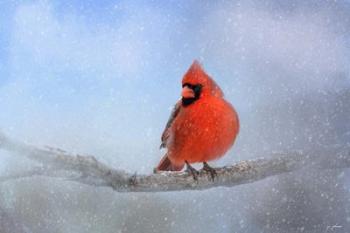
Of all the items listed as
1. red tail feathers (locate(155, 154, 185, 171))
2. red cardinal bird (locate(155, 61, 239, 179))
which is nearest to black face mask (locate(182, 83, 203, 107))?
red cardinal bird (locate(155, 61, 239, 179))

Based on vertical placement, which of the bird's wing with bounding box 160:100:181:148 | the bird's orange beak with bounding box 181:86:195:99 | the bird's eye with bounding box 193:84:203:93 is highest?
the bird's eye with bounding box 193:84:203:93

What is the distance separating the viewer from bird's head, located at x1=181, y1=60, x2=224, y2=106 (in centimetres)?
191

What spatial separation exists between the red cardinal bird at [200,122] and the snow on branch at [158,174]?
0.09m

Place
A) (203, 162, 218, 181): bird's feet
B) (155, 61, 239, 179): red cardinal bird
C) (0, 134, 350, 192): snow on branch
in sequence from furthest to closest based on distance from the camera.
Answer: (203, 162, 218, 181): bird's feet < (155, 61, 239, 179): red cardinal bird < (0, 134, 350, 192): snow on branch

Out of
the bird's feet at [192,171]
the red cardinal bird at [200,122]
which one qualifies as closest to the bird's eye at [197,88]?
the red cardinal bird at [200,122]

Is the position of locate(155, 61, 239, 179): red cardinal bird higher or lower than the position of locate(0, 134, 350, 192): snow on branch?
higher

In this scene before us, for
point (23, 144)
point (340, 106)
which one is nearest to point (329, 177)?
point (340, 106)

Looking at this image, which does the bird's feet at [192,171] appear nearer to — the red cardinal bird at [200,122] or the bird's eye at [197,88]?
the red cardinal bird at [200,122]

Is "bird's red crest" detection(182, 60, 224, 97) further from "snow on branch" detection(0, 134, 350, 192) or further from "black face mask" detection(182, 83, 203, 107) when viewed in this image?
"snow on branch" detection(0, 134, 350, 192)

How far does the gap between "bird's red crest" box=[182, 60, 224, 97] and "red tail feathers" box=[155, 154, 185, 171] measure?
0.27 meters

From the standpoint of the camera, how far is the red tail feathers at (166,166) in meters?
1.98

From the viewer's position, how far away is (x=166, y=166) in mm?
2002

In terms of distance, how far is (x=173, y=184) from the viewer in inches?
75.9

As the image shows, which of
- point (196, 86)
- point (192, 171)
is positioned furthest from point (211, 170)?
point (196, 86)
